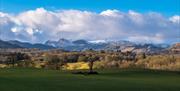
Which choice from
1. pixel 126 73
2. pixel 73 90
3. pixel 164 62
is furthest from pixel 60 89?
pixel 164 62

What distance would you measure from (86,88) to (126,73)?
875 inches

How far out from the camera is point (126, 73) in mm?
54156

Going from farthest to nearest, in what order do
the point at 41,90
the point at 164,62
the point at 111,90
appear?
the point at 164,62, the point at 111,90, the point at 41,90

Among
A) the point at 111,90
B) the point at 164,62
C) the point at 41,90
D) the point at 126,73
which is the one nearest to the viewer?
the point at 41,90

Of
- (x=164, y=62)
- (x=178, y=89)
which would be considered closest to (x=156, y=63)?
(x=164, y=62)

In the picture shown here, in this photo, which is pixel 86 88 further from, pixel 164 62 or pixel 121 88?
pixel 164 62

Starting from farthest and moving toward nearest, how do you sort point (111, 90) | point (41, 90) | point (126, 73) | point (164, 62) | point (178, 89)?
point (164, 62) → point (126, 73) → point (178, 89) → point (111, 90) → point (41, 90)

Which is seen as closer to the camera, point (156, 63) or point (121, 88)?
point (121, 88)

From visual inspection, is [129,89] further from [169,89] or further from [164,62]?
[164,62]

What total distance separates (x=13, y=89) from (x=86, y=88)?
560 centimetres

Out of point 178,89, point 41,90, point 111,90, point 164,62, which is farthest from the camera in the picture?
point 164,62

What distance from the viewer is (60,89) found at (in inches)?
1238

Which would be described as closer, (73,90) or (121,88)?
(73,90)

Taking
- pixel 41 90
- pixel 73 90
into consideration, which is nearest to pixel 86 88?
pixel 73 90
